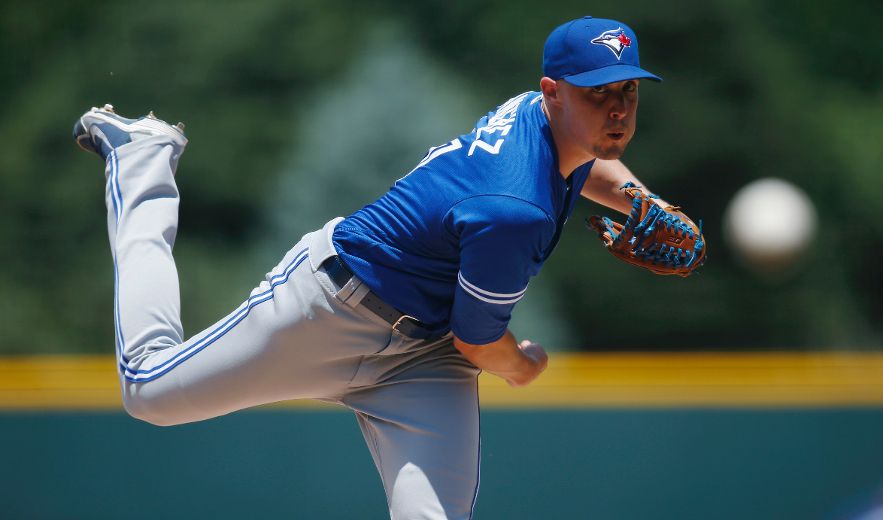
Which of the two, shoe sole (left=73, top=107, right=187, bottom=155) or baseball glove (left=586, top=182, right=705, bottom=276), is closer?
baseball glove (left=586, top=182, right=705, bottom=276)

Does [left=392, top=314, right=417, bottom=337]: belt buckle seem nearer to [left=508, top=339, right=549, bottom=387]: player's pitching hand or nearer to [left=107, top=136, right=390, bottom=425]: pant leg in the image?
[left=107, top=136, right=390, bottom=425]: pant leg

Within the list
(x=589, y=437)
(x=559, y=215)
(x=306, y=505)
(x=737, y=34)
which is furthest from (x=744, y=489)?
(x=737, y=34)

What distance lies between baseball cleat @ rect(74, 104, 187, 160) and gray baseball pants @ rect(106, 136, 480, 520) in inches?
15.1

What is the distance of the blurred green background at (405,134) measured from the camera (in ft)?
18.7

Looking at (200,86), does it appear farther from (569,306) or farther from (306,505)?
(306,505)

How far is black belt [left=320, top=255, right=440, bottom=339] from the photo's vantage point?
2242 millimetres

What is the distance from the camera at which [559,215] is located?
2.25 metres

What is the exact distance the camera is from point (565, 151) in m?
2.16

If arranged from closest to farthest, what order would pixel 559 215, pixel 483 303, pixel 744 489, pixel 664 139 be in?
pixel 483 303
pixel 559 215
pixel 744 489
pixel 664 139

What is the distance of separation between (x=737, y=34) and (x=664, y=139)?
74 cm

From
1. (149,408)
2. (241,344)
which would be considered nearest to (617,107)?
(241,344)

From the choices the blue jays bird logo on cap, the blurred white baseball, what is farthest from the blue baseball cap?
the blurred white baseball

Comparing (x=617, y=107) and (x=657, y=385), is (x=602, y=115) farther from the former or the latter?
(x=657, y=385)

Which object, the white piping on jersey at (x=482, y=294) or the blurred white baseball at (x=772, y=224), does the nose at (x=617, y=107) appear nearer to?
the white piping on jersey at (x=482, y=294)
